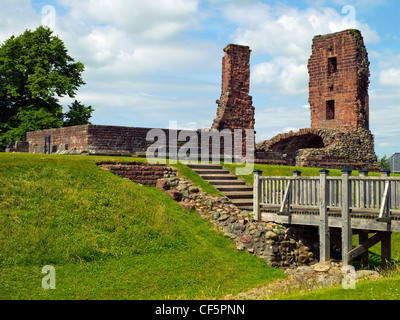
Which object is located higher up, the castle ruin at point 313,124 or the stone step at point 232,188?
the castle ruin at point 313,124

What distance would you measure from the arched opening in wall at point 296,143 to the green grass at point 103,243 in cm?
2039

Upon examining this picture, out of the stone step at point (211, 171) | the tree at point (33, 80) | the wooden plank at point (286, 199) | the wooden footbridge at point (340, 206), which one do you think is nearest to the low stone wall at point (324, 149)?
the stone step at point (211, 171)

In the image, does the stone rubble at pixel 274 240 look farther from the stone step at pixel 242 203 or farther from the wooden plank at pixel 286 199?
the stone step at pixel 242 203

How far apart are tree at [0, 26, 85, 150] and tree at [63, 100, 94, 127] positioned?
67cm

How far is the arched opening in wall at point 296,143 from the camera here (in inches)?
1388

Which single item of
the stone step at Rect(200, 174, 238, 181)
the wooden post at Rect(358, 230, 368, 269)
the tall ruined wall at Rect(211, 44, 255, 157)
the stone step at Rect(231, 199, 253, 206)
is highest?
the tall ruined wall at Rect(211, 44, 255, 157)

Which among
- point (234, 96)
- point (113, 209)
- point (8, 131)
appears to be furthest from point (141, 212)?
point (8, 131)

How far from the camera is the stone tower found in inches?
1372

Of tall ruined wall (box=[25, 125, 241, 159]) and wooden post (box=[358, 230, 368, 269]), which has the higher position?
tall ruined wall (box=[25, 125, 241, 159])

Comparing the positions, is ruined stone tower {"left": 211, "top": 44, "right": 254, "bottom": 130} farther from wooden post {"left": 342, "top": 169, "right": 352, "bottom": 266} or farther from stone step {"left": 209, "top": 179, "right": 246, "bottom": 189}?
wooden post {"left": 342, "top": 169, "right": 352, "bottom": 266}

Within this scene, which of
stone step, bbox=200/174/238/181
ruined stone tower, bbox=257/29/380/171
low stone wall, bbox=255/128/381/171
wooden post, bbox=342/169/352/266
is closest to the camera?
wooden post, bbox=342/169/352/266

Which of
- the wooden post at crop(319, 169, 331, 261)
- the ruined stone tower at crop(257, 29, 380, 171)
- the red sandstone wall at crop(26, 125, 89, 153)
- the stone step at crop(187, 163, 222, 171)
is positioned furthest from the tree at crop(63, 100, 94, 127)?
the wooden post at crop(319, 169, 331, 261)

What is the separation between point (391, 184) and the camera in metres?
13.0
